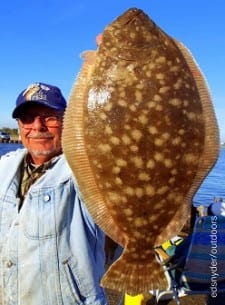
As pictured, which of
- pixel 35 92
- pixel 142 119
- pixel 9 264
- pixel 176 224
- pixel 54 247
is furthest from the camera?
pixel 35 92

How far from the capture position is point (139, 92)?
2.43 meters

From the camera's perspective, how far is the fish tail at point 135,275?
2527 mm

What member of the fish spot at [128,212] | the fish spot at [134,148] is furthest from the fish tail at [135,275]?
the fish spot at [134,148]

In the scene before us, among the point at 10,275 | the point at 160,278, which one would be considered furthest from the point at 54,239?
the point at 160,278

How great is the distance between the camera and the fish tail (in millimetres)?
2527

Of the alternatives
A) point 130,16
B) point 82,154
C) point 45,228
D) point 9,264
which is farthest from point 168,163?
point 9,264

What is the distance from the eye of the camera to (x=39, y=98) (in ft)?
12.8

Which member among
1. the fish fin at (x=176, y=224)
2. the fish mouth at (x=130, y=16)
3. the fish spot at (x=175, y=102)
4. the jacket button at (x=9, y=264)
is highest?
the fish mouth at (x=130, y=16)

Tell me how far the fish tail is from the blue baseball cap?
1.72 m

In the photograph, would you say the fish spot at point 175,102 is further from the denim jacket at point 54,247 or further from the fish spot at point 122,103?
the denim jacket at point 54,247

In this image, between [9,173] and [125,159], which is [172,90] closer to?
[125,159]

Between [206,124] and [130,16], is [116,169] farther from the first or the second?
[130,16]

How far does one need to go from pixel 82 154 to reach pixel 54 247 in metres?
1.41

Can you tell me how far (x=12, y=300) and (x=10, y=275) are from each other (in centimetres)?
21
